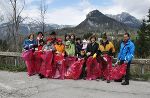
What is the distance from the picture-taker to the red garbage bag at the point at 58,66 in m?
13.1

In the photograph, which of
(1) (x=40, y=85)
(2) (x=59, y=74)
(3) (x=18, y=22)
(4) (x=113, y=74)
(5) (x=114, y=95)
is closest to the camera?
(5) (x=114, y=95)

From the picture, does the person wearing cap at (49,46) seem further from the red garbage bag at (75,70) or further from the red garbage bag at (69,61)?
the red garbage bag at (75,70)

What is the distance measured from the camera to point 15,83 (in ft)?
39.5

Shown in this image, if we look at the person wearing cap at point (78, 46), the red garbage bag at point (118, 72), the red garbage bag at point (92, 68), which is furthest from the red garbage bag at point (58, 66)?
the red garbage bag at point (118, 72)

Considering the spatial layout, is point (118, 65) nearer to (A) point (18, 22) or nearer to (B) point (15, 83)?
(B) point (15, 83)

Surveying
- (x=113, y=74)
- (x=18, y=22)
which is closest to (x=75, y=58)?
(x=113, y=74)

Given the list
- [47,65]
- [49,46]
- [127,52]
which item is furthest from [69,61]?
[127,52]

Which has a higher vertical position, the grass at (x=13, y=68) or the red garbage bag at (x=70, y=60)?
the red garbage bag at (x=70, y=60)

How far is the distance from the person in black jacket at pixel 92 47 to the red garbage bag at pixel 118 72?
0.96 m

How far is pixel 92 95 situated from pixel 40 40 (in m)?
4.68

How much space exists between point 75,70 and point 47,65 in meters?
1.15

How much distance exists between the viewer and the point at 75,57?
13.2 metres

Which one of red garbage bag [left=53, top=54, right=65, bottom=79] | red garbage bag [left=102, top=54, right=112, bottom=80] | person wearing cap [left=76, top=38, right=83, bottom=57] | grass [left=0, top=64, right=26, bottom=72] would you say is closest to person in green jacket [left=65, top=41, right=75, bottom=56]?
person wearing cap [left=76, top=38, right=83, bottom=57]

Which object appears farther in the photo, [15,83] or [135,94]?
[15,83]
